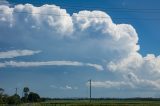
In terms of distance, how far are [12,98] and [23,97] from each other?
3827cm

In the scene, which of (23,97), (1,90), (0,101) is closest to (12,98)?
(1,90)

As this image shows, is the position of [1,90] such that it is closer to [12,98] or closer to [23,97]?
[12,98]

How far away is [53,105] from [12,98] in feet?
47.0

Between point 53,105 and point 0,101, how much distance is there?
15.8 meters

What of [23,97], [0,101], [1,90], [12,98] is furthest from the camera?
[23,97]

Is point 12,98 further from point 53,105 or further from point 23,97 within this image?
point 23,97

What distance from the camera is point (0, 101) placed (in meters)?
79.8

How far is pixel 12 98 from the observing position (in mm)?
100188

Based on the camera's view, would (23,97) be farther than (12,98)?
Yes

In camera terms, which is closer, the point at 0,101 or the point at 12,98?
the point at 0,101

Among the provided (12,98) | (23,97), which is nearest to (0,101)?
(12,98)

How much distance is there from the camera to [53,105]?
91.6m

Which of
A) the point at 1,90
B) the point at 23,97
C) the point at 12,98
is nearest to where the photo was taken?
the point at 1,90

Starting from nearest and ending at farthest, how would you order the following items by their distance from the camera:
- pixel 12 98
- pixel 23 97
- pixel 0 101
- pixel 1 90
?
pixel 0 101 → pixel 1 90 → pixel 12 98 → pixel 23 97
